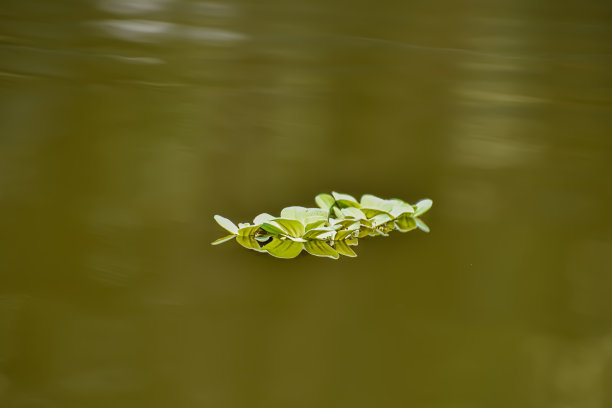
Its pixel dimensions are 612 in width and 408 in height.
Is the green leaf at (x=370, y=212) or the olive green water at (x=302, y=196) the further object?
the green leaf at (x=370, y=212)

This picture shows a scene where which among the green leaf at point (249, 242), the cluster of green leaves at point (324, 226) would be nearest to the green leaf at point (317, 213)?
the cluster of green leaves at point (324, 226)

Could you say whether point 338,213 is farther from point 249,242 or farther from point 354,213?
point 249,242

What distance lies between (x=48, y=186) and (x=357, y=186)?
68cm

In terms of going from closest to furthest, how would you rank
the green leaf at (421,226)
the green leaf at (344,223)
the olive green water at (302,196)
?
1. the olive green water at (302,196)
2. the green leaf at (344,223)
3. the green leaf at (421,226)

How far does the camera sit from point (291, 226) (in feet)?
2.66

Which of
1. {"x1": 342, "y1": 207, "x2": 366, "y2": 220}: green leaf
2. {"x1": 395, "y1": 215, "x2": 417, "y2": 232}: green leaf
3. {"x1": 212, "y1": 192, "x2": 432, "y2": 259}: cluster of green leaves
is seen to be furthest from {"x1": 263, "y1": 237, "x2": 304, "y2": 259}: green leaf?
{"x1": 395, "y1": 215, "x2": 417, "y2": 232}: green leaf

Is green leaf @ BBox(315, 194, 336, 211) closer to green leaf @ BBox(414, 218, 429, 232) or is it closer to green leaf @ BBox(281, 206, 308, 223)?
green leaf @ BBox(281, 206, 308, 223)

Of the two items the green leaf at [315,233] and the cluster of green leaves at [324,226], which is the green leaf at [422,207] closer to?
the cluster of green leaves at [324,226]

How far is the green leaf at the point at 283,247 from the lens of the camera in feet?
→ 2.79

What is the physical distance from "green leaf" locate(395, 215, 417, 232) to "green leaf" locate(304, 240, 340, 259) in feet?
0.51

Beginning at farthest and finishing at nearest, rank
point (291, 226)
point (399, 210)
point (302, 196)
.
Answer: point (302, 196) < point (399, 210) < point (291, 226)

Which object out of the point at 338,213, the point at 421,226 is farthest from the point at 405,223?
the point at 338,213

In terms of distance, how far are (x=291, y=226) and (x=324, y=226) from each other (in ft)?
0.26

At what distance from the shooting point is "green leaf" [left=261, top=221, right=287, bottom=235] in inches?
32.2
